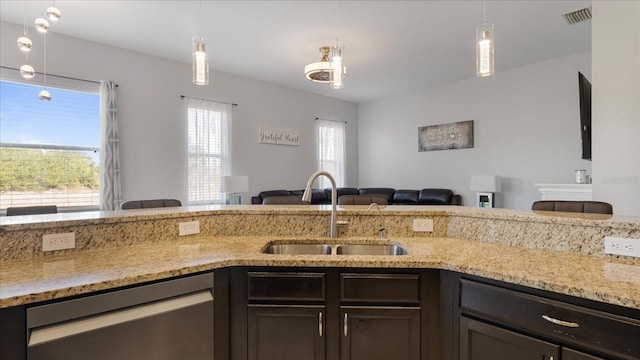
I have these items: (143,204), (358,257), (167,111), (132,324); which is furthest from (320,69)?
(132,324)

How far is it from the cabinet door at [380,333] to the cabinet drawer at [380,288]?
4 centimetres

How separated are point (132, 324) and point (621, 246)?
2.01 meters

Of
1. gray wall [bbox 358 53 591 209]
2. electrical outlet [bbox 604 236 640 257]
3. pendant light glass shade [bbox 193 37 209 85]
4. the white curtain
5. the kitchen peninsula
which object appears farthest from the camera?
gray wall [bbox 358 53 591 209]

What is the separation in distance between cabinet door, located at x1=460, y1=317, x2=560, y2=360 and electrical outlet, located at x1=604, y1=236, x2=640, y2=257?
0.64m

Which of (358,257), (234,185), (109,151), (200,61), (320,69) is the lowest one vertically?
(358,257)

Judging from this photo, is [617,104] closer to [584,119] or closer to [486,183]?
[584,119]

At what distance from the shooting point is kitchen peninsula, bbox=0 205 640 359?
3.85 ft

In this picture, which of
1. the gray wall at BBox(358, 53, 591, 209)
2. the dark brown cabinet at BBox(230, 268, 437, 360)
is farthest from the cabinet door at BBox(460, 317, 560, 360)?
the gray wall at BBox(358, 53, 591, 209)

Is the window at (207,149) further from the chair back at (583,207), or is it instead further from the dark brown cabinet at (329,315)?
the chair back at (583,207)

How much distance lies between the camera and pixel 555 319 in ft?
3.79

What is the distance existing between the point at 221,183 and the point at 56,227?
412 cm

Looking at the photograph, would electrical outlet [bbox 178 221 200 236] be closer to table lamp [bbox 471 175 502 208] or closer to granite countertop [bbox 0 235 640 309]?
granite countertop [bbox 0 235 640 309]

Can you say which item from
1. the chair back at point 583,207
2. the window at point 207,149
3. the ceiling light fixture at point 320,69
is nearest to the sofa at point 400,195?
the window at point 207,149

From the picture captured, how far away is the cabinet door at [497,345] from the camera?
118 cm
